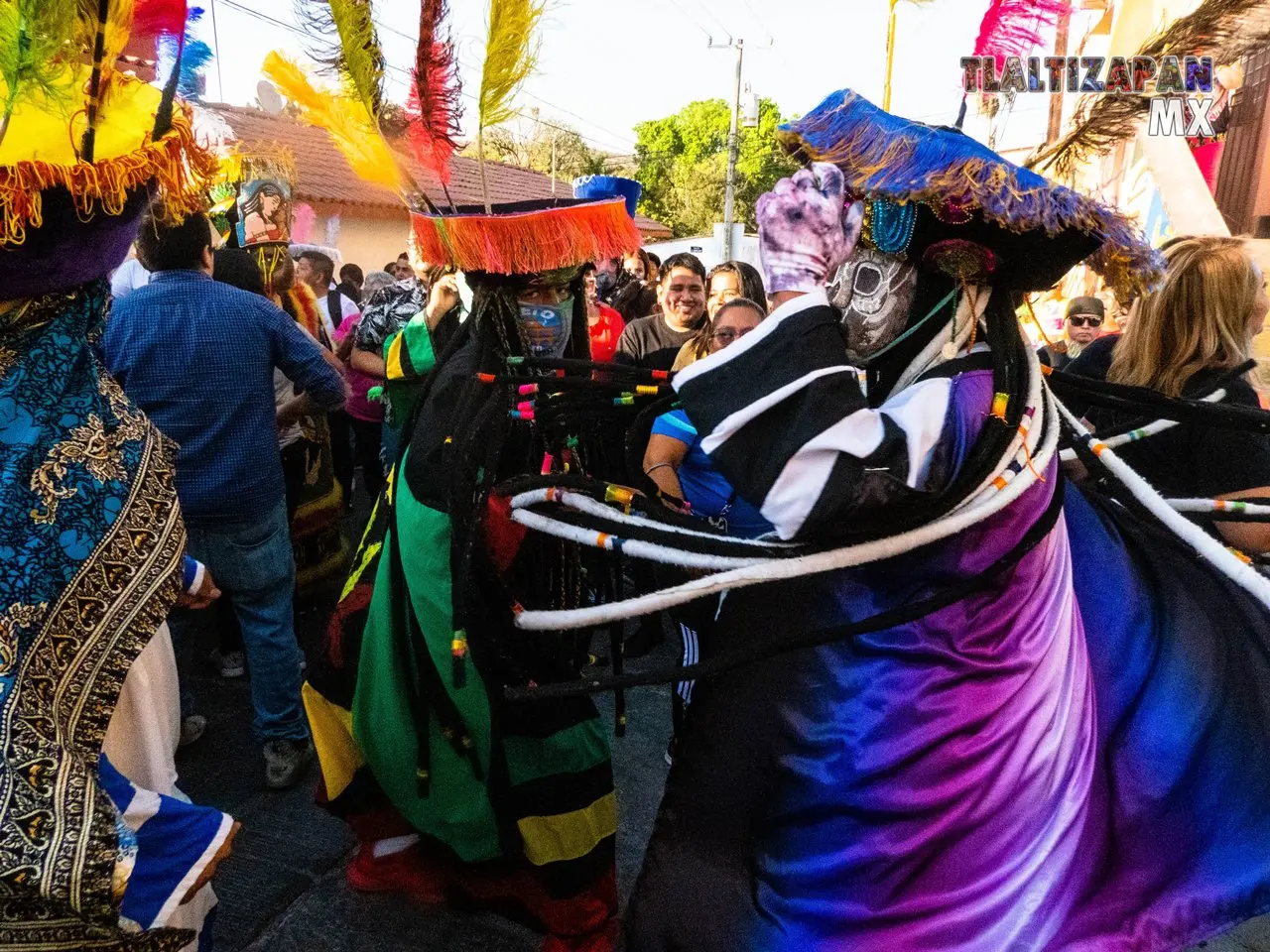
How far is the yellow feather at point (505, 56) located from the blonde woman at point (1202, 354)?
5.90 ft

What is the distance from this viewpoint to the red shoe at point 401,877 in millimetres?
2506

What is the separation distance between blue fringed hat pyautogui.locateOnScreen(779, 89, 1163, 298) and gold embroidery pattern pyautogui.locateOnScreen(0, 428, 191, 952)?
1.32 m

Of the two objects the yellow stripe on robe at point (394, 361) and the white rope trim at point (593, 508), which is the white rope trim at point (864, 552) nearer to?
the white rope trim at point (593, 508)

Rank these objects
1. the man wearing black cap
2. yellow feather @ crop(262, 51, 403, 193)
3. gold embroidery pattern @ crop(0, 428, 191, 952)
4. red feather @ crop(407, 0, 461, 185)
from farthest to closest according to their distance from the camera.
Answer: the man wearing black cap
yellow feather @ crop(262, 51, 403, 193)
red feather @ crop(407, 0, 461, 185)
gold embroidery pattern @ crop(0, 428, 191, 952)

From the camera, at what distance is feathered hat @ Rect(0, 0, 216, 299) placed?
1285 millimetres

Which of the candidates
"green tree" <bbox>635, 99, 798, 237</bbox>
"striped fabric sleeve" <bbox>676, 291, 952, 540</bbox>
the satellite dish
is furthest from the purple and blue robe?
"green tree" <bbox>635, 99, 798, 237</bbox>

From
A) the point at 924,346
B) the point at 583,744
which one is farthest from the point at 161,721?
the point at 924,346

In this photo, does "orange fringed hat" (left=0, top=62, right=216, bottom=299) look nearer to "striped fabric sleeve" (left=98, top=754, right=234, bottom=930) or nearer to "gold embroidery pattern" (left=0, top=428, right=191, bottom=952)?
"gold embroidery pattern" (left=0, top=428, right=191, bottom=952)

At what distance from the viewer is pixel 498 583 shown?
1.78 meters

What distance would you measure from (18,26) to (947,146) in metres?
1.39

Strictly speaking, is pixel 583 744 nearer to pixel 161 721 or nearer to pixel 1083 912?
pixel 161 721

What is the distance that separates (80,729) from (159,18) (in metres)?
1.33

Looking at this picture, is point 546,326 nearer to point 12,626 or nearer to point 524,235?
point 524,235

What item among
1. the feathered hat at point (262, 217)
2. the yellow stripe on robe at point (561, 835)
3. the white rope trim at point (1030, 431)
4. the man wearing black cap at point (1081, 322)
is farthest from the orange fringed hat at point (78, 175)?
the man wearing black cap at point (1081, 322)
